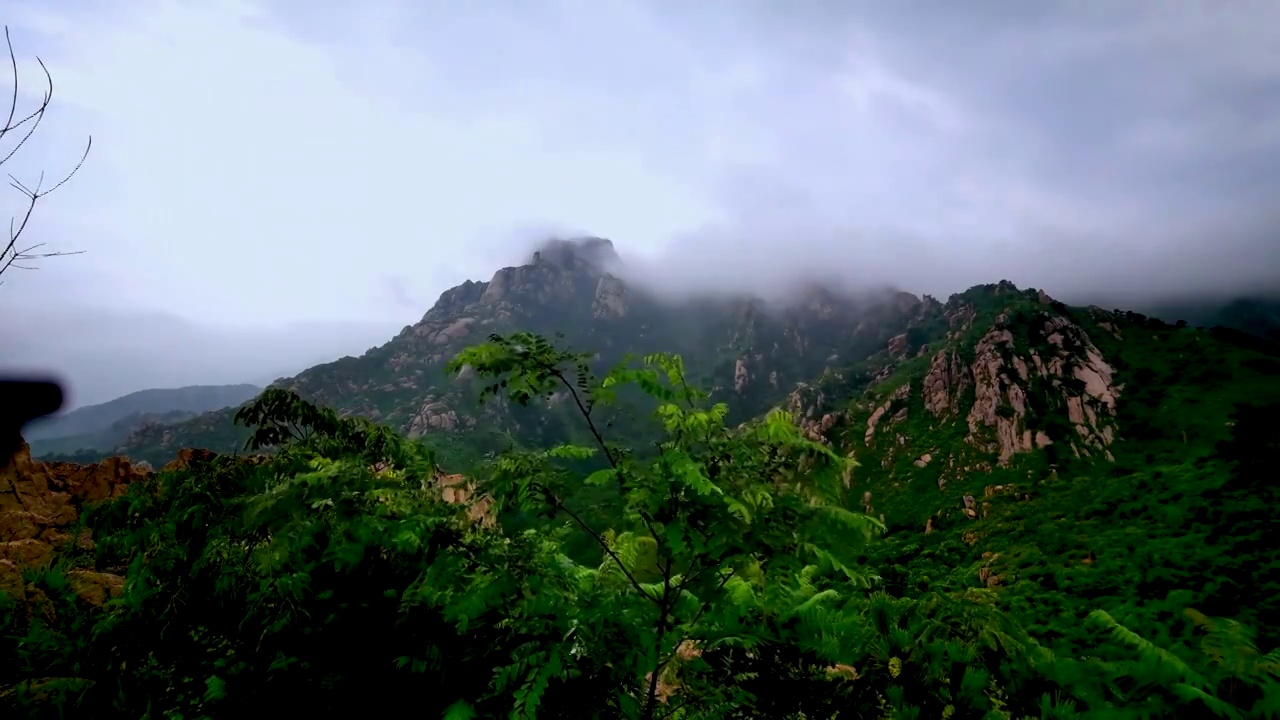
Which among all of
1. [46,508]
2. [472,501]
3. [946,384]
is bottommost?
[946,384]

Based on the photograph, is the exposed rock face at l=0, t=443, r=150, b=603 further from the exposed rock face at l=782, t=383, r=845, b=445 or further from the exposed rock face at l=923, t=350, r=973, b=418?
the exposed rock face at l=923, t=350, r=973, b=418

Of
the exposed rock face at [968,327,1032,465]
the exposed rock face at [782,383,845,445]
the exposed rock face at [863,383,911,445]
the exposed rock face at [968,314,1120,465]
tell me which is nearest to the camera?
the exposed rock face at [968,314,1120,465]

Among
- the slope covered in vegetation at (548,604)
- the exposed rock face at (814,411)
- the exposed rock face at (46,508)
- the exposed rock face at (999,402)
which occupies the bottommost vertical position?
the exposed rock face at (814,411)

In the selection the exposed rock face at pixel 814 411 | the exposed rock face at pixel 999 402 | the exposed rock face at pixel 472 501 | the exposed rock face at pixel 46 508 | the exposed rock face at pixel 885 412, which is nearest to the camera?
the exposed rock face at pixel 472 501

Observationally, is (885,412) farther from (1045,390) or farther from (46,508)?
(46,508)

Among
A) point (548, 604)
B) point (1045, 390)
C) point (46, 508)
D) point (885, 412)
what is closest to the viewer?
point (548, 604)

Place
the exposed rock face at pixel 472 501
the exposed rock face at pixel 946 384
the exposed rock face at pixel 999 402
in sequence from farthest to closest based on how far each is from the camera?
the exposed rock face at pixel 946 384, the exposed rock face at pixel 999 402, the exposed rock face at pixel 472 501

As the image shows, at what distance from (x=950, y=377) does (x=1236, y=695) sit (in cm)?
9023

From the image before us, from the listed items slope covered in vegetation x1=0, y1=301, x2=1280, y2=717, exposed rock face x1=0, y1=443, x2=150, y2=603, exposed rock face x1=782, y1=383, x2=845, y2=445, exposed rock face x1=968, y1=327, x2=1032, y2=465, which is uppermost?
slope covered in vegetation x1=0, y1=301, x2=1280, y2=717

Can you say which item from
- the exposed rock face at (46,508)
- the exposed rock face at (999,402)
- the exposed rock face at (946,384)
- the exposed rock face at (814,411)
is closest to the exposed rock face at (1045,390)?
the exposed rock face at (999,402)

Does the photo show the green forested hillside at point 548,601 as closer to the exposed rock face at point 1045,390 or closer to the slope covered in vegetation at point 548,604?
the slope covered in vegetation at point 548,604

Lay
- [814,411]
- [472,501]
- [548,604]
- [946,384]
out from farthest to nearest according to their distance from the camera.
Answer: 1. [814,411]
2. [946,384]
3. [472,501]
4. [548,604]

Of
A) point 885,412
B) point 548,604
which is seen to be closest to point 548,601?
point 548,604

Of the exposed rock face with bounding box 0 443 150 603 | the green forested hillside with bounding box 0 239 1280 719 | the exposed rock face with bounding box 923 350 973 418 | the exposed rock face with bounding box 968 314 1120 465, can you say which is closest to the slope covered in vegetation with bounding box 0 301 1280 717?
the green forested hillside with bounding box 0 239 1280 719
